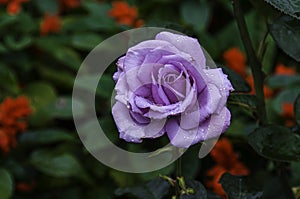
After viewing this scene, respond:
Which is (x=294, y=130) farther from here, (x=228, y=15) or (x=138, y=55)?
(x=228, y=15)

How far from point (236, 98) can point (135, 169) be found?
1.40 ft

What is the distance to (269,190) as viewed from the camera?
163 cm

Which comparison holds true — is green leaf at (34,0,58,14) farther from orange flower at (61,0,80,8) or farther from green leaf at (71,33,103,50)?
green leaf at (71,33,103,50)

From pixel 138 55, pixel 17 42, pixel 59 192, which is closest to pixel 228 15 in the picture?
pixel 17 42

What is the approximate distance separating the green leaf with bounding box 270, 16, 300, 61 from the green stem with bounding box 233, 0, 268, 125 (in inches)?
2.1

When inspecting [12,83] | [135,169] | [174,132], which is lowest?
[12,83]

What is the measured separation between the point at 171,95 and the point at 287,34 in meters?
0.33

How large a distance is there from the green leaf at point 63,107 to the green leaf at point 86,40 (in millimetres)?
190

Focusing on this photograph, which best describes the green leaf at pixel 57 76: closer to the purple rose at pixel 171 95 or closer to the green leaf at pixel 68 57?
the green leaf at pixel 68 57

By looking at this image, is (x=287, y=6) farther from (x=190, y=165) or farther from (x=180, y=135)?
(x=190, y=165)

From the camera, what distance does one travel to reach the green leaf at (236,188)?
3.86 feet

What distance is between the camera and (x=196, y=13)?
86.7 inches

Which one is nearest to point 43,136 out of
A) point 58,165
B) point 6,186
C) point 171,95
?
point 58,165

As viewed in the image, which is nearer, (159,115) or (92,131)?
(159,115)
